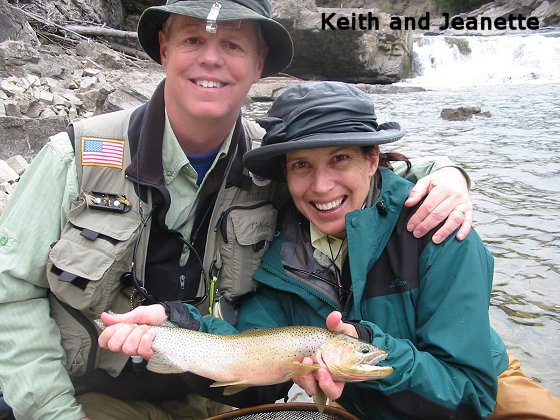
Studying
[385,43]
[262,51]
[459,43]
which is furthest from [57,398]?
[459,43]

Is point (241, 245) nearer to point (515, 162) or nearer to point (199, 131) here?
point (199, 131)

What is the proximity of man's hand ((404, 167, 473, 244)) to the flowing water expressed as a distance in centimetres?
236

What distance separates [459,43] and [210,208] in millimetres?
31869

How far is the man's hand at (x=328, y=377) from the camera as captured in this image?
238 centimetres

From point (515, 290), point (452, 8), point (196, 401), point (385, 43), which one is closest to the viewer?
point (196, 401)

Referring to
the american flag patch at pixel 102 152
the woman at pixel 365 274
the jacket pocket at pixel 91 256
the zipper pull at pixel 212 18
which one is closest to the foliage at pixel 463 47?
the woman at pixel 365 274

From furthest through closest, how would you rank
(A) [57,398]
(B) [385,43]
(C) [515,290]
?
(B) [385,43] < (C) [515,290] < (A) [57,398]

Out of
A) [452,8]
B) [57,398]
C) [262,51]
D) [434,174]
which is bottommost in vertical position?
[57,398]

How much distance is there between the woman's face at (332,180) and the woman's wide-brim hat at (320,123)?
10 cm

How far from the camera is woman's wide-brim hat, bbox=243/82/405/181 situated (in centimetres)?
261

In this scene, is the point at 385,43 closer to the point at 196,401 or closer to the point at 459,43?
the point at 459,43

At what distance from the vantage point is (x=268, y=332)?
2.71 m

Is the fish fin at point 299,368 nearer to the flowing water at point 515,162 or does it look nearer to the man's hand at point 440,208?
the man's hand at point 440,208

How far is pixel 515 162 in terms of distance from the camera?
11.1 meters
